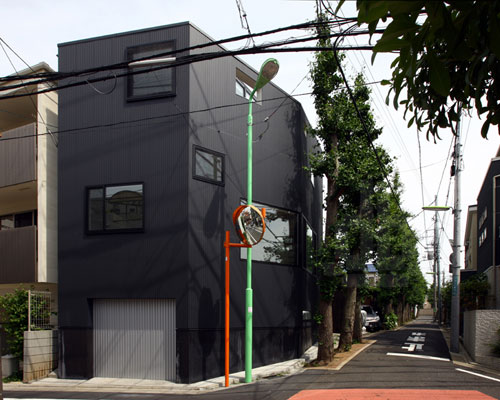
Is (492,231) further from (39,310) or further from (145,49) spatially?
(39,310)

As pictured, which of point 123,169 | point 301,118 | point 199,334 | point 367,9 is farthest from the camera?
point 301,118

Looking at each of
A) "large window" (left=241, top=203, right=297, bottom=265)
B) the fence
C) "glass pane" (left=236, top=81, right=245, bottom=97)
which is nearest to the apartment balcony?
the fence

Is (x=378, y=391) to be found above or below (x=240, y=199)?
below

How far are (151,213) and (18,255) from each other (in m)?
4.75

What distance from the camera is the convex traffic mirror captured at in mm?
13766

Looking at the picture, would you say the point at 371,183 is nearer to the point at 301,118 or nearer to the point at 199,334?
the point at 301,118

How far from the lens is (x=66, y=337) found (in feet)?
48.7

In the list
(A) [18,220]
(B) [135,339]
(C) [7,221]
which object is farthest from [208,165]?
(C) [7,221]

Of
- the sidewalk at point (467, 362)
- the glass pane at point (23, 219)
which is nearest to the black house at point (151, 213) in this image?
the glass pane at point (23, 219)

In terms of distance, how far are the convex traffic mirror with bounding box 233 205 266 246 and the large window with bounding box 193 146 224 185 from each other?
5.65 feet

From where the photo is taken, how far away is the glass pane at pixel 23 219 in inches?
770

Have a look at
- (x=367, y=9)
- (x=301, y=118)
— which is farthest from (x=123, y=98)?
(x=367, y=9)

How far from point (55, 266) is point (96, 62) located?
6098mm

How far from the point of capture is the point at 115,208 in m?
15.0
